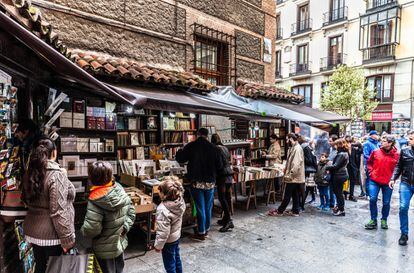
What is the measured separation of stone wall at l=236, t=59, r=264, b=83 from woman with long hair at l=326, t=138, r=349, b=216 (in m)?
3.70

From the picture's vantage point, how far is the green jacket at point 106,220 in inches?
111

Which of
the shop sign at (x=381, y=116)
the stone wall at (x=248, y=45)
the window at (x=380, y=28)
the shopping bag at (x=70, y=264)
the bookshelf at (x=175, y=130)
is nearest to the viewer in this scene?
the shopping bag at (x=70, y=264)

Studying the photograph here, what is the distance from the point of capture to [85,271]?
2.65 metres

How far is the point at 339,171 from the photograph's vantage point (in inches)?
260

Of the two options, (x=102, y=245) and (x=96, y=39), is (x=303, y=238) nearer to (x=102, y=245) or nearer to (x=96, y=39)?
(x=102, y=245)

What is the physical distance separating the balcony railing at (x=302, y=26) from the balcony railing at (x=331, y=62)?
10.6 ft

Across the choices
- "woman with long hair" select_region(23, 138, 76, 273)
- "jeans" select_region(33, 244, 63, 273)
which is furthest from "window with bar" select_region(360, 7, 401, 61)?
"jeans" select_region(33, 244, 63, 273)

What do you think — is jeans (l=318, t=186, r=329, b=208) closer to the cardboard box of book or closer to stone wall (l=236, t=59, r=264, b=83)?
Result: stone wall (l=236, t=59, r=264, b=83)

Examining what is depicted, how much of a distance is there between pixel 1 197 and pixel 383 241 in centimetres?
581

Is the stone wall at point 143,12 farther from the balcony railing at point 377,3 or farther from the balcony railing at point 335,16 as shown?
the balcony railing at point 335,16

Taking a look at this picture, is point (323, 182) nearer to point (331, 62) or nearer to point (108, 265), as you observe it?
point (108, 265)

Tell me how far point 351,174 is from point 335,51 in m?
18.7

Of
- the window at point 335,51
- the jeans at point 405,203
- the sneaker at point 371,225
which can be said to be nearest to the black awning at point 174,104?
the jeans at point 405,203

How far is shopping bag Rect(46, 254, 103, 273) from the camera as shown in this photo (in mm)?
2605
